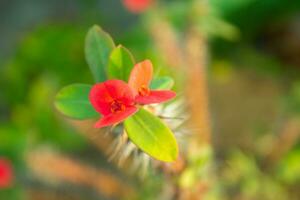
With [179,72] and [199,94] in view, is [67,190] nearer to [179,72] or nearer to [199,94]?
[179,72]

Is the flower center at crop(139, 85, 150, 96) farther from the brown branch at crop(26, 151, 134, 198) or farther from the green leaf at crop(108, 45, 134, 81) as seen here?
the brown branch at crop(26, 151, 134, 198)

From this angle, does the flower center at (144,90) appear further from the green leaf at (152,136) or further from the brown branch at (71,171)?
the brown branch at (71,171)

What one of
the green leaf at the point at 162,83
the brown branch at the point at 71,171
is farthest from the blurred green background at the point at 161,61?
the green leaf at the point at 162,83

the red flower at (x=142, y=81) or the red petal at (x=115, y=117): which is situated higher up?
the red flower at (x=142, y=81)

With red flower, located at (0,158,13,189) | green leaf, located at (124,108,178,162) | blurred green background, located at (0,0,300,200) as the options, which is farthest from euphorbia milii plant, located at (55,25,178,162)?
blurred green background, located at (0,0,300,200)

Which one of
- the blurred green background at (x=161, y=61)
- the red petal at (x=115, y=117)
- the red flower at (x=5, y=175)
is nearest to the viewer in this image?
the red petal at (x=115, y=117)

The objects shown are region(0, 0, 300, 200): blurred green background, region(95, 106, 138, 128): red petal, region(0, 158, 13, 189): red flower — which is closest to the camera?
region(95, 106, 138, 128): red petal

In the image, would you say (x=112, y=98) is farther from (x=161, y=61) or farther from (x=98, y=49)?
(x=161, y=61)
